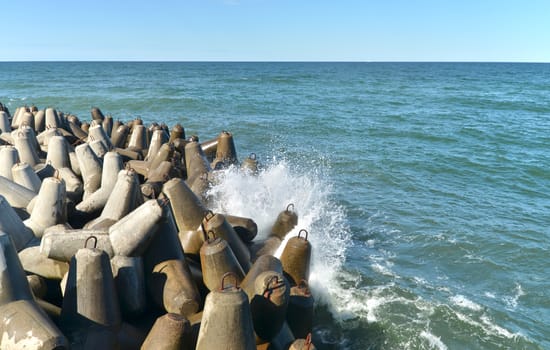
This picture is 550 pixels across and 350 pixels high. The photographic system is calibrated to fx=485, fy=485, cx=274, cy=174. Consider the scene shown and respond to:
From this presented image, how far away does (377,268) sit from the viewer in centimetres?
775

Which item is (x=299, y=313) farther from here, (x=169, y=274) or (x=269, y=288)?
(x=169, y=274)

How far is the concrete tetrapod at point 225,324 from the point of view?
3.50 meters

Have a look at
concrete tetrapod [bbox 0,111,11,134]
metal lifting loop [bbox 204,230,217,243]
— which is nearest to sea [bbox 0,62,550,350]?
metal lifting loop [bbox 204,230,217,243]

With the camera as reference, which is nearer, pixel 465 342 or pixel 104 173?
pixel 465 342

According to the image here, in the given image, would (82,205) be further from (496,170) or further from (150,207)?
(496,170)

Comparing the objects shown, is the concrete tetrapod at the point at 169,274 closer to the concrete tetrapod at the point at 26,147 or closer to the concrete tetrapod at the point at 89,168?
the concrete tetrapod at the point at 89,168

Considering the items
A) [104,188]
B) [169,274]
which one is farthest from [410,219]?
[169,274]

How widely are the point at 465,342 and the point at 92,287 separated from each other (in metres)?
4.41

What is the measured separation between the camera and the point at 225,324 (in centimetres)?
350

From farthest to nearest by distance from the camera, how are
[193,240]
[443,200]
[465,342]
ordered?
[443,200]
[465,342]
[193,240]

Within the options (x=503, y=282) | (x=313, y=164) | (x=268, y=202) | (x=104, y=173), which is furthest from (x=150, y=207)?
(x=313, y=164)

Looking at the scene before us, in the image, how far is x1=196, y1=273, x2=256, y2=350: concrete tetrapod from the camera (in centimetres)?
350

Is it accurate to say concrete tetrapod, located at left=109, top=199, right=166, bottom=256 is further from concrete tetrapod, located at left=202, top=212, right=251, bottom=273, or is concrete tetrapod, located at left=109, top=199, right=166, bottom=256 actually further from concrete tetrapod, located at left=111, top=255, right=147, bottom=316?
concrete tetrapod, located at left=202, top=212, right=251, bottom=273

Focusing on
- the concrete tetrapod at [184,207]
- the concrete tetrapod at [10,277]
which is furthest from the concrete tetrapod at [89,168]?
the concrete tetrapod at [10,277]
